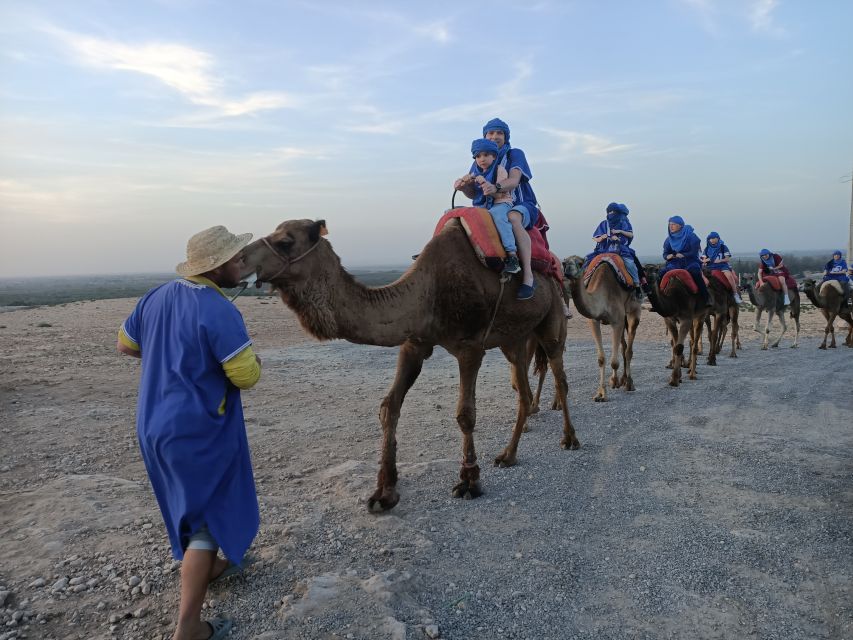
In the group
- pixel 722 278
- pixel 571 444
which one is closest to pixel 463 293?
pixel 571 444

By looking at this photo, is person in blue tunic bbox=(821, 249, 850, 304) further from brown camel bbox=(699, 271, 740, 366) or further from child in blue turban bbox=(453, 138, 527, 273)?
child in blue turban bbox=(453, 138, 527, 273)

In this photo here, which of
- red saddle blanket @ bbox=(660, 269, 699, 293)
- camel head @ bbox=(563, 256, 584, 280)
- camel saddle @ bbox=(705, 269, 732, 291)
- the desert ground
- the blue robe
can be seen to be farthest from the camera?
camel saddle @ bbox=(705, 269, 732, 291)

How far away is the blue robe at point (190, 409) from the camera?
2.85 m

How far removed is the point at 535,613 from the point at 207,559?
1.78m

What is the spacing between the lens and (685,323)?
A: 10.7 meters

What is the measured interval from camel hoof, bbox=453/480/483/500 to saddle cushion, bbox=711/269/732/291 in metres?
9.86

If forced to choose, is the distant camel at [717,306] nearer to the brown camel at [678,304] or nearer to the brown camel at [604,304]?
the brown camel at [678,304]

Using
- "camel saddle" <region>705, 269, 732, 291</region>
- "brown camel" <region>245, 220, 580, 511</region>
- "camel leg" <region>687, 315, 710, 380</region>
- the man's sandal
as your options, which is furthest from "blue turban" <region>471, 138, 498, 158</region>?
"camel saddle" <region>705, 269, 732, 291</region>

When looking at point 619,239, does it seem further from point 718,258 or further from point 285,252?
point 285,252

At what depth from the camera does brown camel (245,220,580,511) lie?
3.88 metres

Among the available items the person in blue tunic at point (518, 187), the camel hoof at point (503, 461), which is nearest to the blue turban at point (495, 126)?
the person in blue tunic at point (518, 187)

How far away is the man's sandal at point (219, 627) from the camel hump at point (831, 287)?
16784mm

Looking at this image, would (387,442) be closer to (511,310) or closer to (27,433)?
(511,310)

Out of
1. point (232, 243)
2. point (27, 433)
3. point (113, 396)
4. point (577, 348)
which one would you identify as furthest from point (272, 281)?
point (577, 348)
